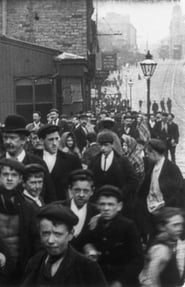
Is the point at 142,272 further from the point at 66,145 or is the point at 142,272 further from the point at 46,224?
the point at 66,145

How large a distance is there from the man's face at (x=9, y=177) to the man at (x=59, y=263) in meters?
1.44

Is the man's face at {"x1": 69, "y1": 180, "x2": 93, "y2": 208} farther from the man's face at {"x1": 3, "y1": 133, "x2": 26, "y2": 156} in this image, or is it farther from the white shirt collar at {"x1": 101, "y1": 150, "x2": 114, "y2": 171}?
the white shirt collar at {"x1": 101, "y1": 150, "x2": 114, "y2": 171}

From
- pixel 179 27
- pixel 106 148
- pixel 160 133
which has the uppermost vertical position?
pixel 179 27

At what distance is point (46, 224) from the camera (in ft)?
13.5

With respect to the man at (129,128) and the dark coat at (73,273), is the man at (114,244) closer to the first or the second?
the dark coat at (73,273)

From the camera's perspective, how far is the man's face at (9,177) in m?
5.51

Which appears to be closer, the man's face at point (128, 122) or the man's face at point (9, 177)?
the man's face at point (9, 177)

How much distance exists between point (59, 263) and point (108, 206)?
1.23 meters

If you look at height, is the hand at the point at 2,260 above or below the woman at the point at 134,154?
below

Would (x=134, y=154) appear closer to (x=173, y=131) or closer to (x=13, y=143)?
(x=13, y=143)

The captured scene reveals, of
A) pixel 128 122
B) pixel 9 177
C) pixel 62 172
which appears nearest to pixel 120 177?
pixel 62 172

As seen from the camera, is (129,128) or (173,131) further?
(173,131)

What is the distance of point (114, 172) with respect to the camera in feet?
25.8

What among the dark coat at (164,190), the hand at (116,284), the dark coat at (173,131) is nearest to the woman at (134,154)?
the dark coat at (164,190)
